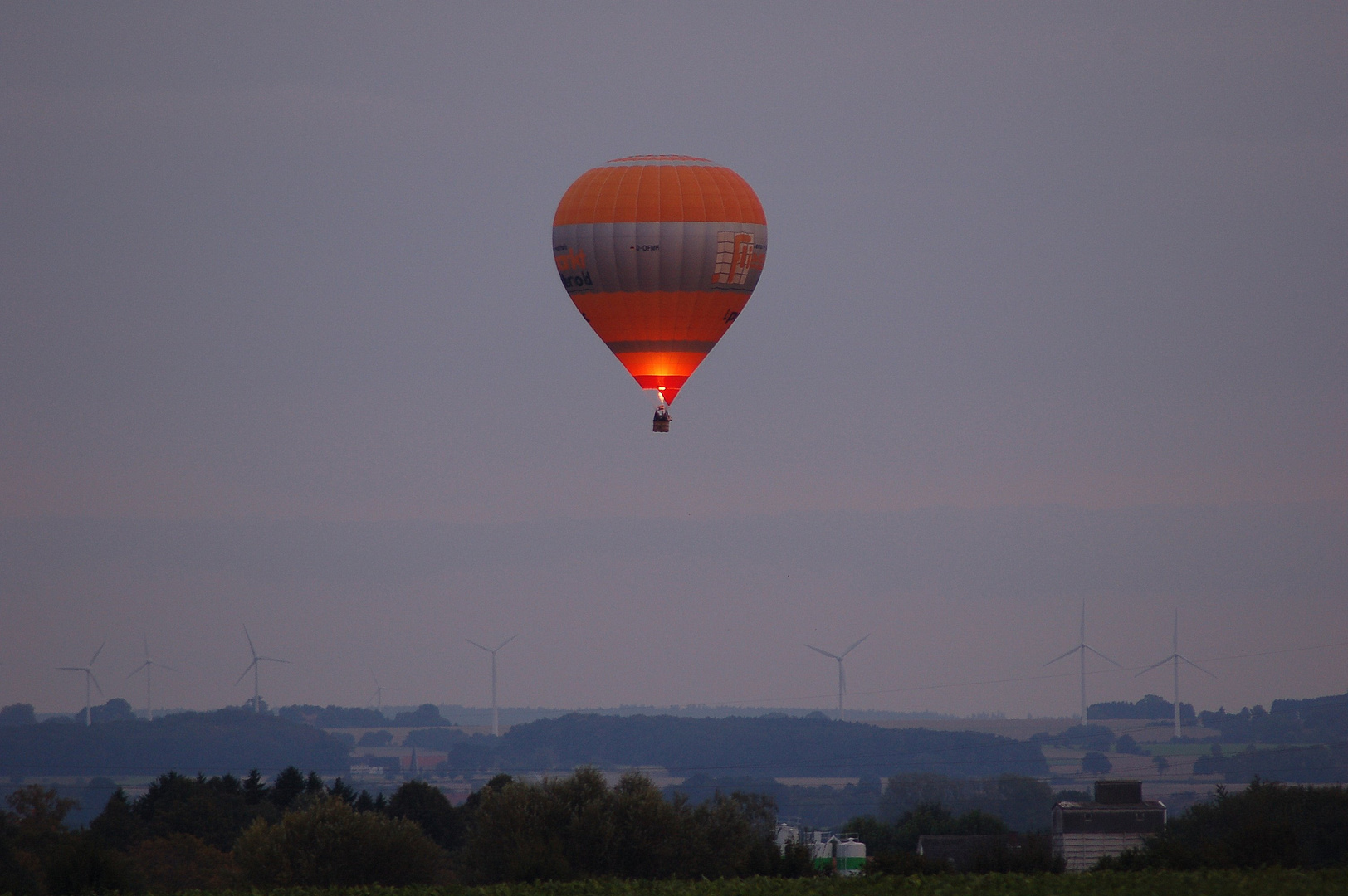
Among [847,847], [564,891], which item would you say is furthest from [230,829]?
[564,891]

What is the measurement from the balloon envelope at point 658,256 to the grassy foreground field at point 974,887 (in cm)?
2527

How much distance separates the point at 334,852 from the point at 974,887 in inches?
1325

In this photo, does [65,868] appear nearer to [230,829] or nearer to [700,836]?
[700,836]

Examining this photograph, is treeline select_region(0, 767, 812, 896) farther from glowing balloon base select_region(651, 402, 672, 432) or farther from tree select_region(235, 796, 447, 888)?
glowing balloon base select_region(651, 402, 672, 432)

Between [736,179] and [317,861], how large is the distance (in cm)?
3047

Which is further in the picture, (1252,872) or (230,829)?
(230,829)

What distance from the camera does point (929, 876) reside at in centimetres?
4491

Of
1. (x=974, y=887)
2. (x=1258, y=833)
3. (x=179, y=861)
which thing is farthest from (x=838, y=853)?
(x=974, y=887)

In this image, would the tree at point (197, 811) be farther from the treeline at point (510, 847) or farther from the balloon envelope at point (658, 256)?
the balloon envelope at point (658, 256)

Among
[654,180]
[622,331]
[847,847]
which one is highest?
[654,180]

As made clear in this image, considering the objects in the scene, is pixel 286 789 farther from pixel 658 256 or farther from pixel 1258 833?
pixel 1258 833

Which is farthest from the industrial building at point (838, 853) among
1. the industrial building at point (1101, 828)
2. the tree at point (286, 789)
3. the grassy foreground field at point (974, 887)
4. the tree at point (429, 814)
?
the tree at point (286, 789)

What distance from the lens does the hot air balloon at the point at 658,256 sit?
6706cm

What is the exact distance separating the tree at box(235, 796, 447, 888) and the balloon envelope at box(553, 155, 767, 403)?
19911mm
